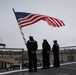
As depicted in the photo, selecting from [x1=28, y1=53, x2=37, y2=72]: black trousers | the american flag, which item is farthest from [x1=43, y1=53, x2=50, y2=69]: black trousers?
the american flag

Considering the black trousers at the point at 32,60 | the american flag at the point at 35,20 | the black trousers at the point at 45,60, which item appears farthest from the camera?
the american flag at the point at 35,20

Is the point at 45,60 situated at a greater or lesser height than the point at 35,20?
lesser

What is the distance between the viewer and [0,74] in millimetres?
11820

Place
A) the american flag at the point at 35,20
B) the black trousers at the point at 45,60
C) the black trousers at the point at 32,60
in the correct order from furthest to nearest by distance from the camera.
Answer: the american flag at the point at 35,20 < the black trousers at the point at 45,60 < the black trousers at the point at 32,60

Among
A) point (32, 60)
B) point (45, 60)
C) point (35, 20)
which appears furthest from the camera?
point (35, 20)

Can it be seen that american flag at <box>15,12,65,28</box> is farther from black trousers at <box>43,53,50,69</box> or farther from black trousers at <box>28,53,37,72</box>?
black trousers at <box>28,53,37,72</box>

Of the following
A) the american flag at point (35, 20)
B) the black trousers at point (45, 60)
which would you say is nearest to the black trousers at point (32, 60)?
the black trousers at point (45, 60)

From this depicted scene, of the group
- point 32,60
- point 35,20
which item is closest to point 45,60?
point 32,60

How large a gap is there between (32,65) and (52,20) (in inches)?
173

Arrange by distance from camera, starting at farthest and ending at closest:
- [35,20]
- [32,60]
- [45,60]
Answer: [35,20], [45,60], [32,60]

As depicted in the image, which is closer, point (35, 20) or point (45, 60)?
point (45, 60)

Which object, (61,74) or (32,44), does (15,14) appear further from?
(61,74)

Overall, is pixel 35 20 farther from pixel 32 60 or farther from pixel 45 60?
pixel 32 60

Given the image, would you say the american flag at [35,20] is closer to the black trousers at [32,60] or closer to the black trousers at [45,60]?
the black trousers at [45,60]
